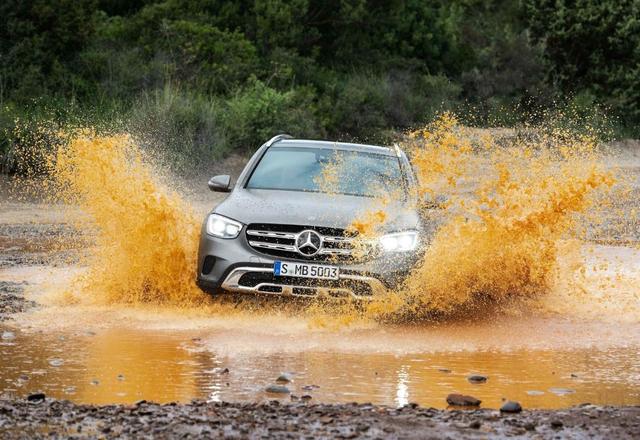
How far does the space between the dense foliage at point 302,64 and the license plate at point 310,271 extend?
46.7 feet

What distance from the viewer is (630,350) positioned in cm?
998

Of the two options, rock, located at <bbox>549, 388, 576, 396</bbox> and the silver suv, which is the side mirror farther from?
rock, located at <bbox>549, 388, 576, 396</bbox>

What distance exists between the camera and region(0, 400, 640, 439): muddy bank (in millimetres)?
6484

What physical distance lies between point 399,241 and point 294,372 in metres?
2.48

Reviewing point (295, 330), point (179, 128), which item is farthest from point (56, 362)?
point (179, 128)

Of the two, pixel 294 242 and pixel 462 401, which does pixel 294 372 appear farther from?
pixel 294 242

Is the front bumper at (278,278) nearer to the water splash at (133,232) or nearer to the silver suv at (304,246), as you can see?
the silver suv at (304,246)

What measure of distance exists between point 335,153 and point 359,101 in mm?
18954

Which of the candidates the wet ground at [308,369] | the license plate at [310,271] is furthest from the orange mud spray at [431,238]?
the license plate at [310,271]

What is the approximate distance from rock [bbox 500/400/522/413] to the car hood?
3.66m

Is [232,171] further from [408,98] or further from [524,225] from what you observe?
[524,225]

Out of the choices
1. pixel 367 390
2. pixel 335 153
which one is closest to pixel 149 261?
pixel 335 153

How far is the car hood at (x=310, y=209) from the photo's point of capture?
10.9 m

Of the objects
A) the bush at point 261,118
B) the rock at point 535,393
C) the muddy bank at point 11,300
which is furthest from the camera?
the bush at point 261,118
